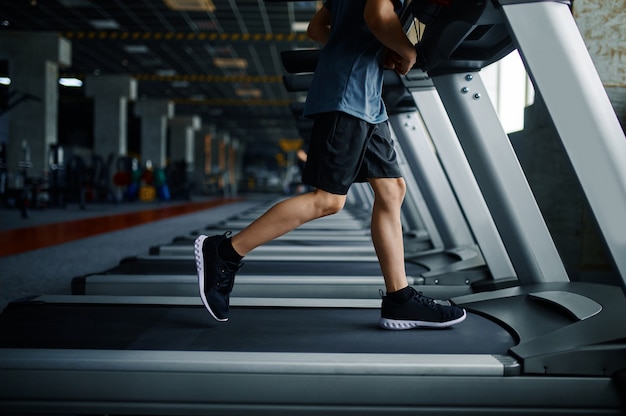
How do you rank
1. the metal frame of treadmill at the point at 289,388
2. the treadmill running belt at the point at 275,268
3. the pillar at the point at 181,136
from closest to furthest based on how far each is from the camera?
the metal frame of treadmill at the point at 289,388
the treadmill running belt at the point at 275,268
the pillar at the point at 181,136

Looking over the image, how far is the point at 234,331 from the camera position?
5.71ft

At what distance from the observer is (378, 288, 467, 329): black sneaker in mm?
1756

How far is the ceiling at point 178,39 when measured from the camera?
34.0 ft

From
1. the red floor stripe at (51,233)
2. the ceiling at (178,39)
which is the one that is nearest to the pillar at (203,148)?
the ceiling at (178,39)

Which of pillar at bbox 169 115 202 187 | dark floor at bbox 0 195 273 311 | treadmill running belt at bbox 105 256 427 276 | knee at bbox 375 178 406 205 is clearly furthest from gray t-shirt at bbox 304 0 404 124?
pillar at bbox 169 115 202 187

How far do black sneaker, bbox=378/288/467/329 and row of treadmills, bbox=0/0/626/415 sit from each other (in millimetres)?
39

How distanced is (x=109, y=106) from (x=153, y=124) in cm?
417

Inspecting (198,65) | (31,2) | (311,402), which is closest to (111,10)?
(31,2)

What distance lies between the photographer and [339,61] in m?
1.73

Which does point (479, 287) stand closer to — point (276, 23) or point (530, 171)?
point (530, 171)

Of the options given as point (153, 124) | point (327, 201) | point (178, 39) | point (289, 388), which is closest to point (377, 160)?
point (327, 201)

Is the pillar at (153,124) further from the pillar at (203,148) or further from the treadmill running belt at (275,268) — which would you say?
the treadmill running belt at (275,268)

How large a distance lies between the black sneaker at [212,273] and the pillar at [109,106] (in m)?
15.5

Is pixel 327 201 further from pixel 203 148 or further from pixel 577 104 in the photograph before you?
pixel 203 148
